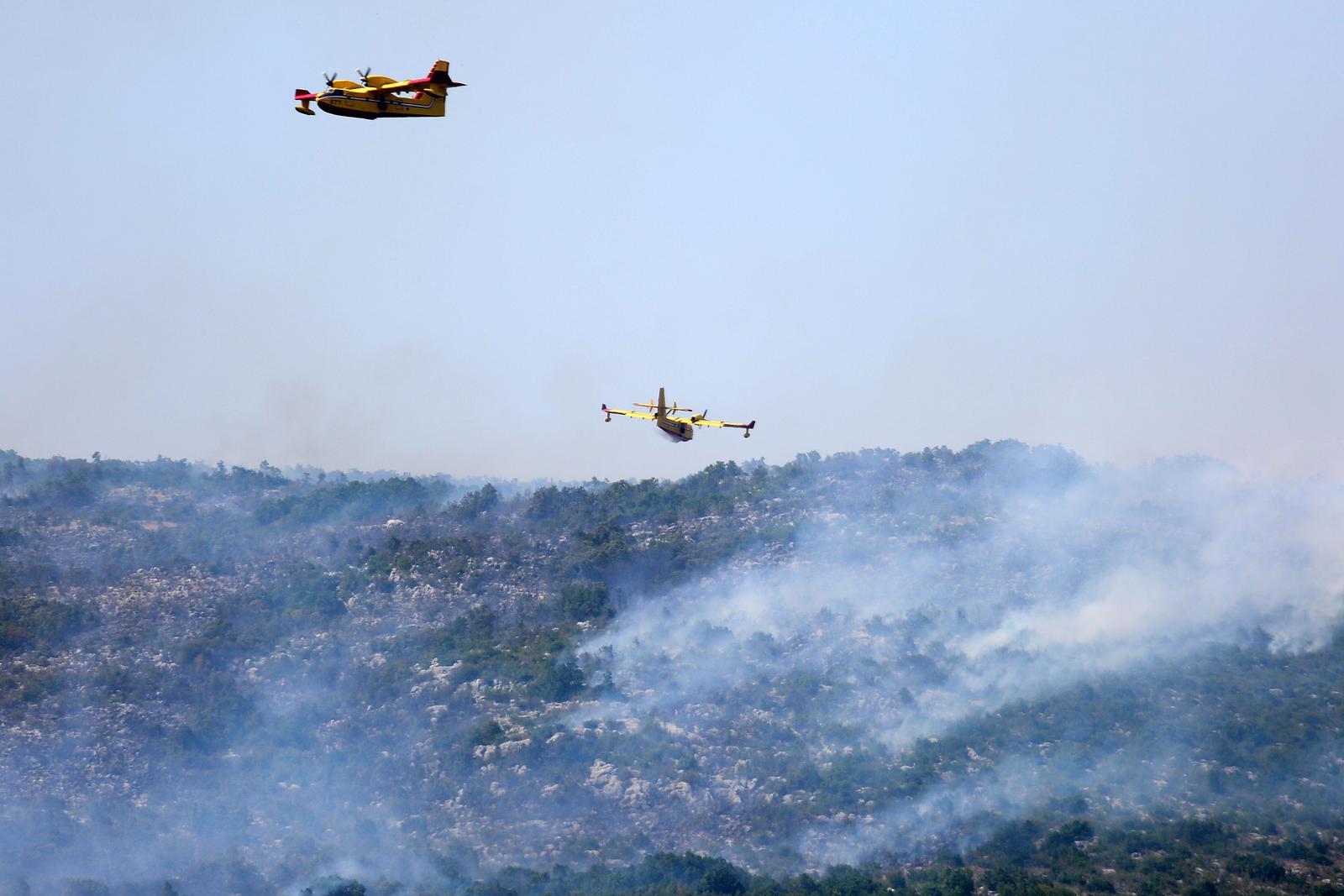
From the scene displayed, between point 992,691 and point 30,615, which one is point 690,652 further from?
point 30,615

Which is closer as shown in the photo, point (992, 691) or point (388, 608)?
point (992, 691)

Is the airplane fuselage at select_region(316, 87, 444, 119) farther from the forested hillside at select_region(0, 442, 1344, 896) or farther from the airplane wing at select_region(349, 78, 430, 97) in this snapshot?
the forested hillside at select_region(0, 442, 1344, 896)

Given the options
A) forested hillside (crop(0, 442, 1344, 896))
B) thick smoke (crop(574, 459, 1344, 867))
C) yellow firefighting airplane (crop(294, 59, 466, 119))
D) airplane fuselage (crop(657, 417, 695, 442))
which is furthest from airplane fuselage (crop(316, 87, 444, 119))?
thick smoke (crop(574, 459, 1344, 867))

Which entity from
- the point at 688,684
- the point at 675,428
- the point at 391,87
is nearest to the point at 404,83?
the point at 391,87

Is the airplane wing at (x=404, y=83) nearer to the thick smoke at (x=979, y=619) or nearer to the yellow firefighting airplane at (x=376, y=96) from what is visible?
the yellow firefighting airplane at (x=376, y=96)

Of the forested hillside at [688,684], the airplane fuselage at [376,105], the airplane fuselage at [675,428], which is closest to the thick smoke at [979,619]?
the forested hillside at [688,684]

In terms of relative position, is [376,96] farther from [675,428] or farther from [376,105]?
[675,428]

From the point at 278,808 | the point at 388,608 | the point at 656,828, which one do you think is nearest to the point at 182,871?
the point at 278,808
